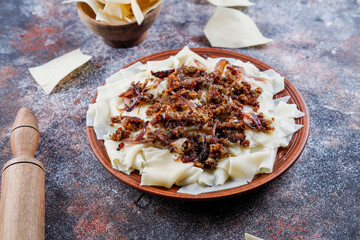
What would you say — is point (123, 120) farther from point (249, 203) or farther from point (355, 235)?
point (355, 235)

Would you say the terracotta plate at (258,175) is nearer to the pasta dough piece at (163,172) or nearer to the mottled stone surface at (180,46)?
the pasta dough piece at (163,172)

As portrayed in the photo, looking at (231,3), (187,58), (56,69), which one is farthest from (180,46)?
(56,69)

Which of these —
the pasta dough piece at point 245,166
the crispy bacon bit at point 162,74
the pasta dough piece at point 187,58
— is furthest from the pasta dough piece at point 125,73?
the pasta dough piece at point 245,166

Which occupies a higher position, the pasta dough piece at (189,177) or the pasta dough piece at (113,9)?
the pasta dough piece at (113,9)

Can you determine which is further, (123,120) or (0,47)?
(0,47)

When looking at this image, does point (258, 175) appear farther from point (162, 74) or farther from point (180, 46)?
point (180, 46)

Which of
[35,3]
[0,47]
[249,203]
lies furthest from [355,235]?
[35,3]
